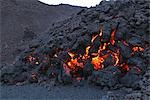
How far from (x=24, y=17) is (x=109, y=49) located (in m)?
27.4

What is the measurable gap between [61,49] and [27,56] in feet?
9.08

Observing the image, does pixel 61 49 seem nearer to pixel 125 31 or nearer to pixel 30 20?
pixel 125 31

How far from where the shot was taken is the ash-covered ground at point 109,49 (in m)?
14.6

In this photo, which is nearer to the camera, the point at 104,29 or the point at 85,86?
the point at 85,86

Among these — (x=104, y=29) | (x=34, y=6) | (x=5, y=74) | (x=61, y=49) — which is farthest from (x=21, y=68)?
(x=34, y=6)

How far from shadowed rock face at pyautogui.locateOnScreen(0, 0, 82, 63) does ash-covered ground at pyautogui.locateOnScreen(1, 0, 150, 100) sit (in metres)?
13.8

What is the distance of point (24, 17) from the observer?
4216 centimetres

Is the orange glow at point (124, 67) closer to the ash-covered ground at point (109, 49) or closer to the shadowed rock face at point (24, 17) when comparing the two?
the ash-covered ground at point (109, 49)

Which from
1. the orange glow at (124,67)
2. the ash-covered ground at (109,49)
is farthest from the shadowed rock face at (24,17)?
the orange glow at (124,67)

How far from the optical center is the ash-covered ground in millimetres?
14570

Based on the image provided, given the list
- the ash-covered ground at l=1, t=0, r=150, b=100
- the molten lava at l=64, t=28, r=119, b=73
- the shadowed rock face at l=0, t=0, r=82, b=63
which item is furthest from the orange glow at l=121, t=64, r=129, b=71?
the shadowed rock face at l=0, t=0, r=82, b=63

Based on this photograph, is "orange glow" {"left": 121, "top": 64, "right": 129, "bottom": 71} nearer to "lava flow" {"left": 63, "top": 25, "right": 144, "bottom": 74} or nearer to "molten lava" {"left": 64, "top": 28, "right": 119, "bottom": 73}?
"lava flow" {"left": 63, "top": 25, "right": 144, "bottom": 74}

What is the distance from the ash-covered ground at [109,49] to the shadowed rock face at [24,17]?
13.8 meters

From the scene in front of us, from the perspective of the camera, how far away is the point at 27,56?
19453mm
